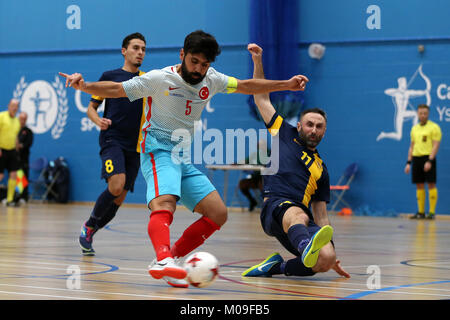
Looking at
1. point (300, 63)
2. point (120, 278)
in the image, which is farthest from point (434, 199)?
point (120, 278)

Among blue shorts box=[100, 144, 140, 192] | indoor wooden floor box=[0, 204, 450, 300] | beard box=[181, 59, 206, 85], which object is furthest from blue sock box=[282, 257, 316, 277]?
blue shorts box=[100, 144, 140, 192]

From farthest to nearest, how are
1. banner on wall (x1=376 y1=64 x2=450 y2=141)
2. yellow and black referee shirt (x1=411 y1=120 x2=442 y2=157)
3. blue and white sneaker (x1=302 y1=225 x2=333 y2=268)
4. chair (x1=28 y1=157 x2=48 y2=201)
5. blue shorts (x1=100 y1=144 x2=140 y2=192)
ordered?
1. chair (x1=28 y1=157 x2=48 y2=201)
2. banner on wall (x1=376 y1=64 x2=450 y2=141)
3. yellow and black referee shirt (x1=411 y1=120 x2=442 y2=157)
4. blue shorts (x1=100 y1=144 x2=140 y2=192)
5. blue and white sneaker (x1=302 y1=225 x2=333 y2=268)

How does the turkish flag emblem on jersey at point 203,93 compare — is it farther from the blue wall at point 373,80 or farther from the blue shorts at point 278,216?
the blue wall at point 373,80

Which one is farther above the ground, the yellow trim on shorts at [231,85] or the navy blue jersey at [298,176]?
the yellow trim on shorts at [231,85]

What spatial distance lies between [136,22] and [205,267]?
1570 cm

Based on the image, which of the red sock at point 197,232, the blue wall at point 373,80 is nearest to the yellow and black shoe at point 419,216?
the blue wall at point 373,80

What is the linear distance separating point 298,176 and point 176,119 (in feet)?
3.41

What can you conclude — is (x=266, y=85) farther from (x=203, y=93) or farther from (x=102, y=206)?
(x=102, y=206)

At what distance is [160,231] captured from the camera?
17.3ft

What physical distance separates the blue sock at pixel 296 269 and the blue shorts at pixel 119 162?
7.26 feet

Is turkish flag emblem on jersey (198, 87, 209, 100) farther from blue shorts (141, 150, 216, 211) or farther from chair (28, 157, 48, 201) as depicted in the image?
chair (28, 157, 48, 201)

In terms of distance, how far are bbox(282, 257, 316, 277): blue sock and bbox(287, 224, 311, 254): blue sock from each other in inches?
9.0

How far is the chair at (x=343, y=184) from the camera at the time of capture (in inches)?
688

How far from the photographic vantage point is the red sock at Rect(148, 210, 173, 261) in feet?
17.0
